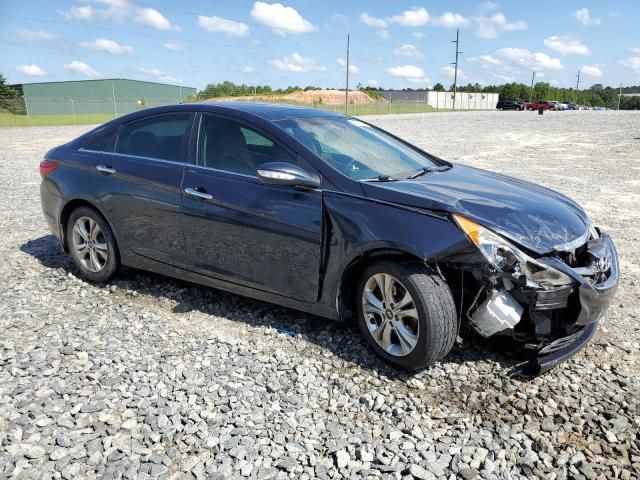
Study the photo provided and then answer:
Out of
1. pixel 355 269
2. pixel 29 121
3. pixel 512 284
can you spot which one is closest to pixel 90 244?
pixel 355 269

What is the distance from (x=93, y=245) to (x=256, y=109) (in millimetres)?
2044

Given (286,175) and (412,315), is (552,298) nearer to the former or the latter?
(412,315)

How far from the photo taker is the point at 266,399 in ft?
10.6

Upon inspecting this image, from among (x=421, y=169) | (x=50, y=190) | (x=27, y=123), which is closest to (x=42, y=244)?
(x=50, y=190)

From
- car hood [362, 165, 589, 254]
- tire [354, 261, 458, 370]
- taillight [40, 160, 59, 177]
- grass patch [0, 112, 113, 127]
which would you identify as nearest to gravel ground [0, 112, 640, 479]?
tire [354, 261, 458, 370]

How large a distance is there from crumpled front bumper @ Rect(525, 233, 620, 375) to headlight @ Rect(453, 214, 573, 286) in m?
0.06

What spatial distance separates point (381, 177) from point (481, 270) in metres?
1.05

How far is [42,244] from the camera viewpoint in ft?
20.9

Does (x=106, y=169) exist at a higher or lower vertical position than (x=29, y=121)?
higher

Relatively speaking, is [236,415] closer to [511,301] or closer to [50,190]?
[511,301]

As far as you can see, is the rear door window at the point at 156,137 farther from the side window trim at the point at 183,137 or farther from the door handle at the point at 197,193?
the door handle at the point at 197,193

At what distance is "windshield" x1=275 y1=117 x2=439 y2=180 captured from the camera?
3.90m

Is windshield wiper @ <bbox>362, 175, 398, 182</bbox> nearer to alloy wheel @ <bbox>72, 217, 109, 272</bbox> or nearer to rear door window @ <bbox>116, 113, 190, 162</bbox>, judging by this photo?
rear door window @ <bbox>116, 113, 190, 162</bbox>

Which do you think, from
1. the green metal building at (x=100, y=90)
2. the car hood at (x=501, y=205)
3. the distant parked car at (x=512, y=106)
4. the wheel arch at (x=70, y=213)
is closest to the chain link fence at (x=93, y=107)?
the green metal building at (x=100, y=90)
